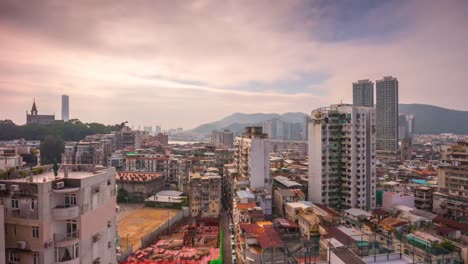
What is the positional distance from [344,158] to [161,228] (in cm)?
1367

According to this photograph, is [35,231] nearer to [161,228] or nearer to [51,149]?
[161,228]

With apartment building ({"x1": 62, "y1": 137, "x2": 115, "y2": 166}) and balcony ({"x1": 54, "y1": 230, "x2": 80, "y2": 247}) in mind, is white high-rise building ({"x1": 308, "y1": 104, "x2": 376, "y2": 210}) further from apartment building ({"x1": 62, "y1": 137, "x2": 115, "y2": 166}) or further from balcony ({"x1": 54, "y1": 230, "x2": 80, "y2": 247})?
apartment building ({"x1": 62, "y1": 137, "x2": 115, "y2": 166})

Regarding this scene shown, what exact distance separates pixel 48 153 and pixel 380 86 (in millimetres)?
65583

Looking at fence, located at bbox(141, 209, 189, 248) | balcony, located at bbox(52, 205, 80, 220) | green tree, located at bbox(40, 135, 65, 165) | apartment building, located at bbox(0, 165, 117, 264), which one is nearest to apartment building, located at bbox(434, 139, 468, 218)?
fence, located at bbox(141, 209, 189, 248)

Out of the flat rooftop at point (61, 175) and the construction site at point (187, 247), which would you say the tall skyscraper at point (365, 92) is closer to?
the construction site at point (187, 247)

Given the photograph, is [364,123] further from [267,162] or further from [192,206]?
[192,206]

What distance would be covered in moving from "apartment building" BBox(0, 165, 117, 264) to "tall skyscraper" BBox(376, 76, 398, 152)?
6496 centimetres

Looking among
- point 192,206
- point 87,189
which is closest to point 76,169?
point 87,189

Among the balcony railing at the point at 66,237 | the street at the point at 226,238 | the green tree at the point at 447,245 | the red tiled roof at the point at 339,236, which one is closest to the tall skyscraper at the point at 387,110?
the street at the point at 226,238

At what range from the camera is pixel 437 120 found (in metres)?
128

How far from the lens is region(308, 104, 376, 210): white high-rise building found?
70.9 feet

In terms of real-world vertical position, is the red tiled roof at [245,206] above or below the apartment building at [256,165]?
below

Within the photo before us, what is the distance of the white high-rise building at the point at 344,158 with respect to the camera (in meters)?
21.6

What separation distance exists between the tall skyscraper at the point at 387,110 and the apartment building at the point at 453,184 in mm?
44223
